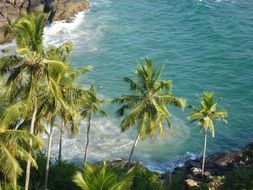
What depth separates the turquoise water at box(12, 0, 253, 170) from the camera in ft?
203

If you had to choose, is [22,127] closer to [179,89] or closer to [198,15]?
[179,89]

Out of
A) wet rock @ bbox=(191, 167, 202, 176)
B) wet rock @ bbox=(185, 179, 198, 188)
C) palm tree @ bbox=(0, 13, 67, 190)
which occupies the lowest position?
wet rock @ bbox=(191, 167, 202, 176)

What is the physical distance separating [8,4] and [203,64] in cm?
3928

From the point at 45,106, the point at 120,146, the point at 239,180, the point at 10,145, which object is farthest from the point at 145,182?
the point at 120,146

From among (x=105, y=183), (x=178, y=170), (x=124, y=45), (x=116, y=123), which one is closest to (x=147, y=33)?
(x=124, y=45)

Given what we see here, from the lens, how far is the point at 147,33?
305 feet

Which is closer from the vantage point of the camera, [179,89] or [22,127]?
[22,127]

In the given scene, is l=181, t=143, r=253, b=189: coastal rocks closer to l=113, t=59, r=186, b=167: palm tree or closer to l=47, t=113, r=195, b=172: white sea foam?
l=47, t=113, r=195, b=172: white sea foam

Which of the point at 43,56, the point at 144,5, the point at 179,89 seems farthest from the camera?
the point at 144,5

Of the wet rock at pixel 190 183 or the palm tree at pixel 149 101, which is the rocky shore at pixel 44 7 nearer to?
the palm tree at pixel 149 101

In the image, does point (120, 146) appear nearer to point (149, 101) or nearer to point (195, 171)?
point (195, 171)

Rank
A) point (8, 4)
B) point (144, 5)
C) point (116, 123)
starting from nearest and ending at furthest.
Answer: point (116, 123), point (8, 4), point (144, 5)

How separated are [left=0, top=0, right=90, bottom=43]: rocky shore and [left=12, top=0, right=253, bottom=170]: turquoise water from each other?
2.53 metres

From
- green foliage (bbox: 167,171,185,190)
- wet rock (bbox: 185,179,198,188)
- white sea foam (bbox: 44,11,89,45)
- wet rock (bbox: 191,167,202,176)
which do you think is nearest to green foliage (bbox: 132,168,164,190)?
green foliage (bbox: 167,171,185,190)
